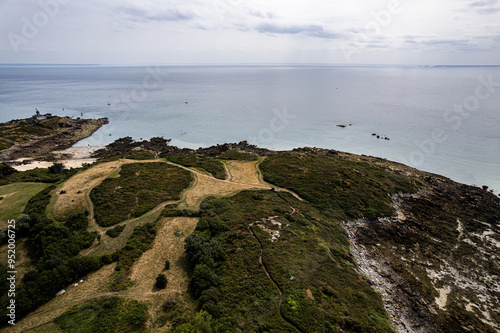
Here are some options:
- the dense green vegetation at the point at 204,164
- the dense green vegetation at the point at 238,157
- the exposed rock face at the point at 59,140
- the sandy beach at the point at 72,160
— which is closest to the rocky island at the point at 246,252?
the dense green vegetation at the point at 204,164

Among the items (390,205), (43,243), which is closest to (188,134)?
(43,243)

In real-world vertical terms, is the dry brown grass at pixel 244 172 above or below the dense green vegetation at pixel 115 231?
below

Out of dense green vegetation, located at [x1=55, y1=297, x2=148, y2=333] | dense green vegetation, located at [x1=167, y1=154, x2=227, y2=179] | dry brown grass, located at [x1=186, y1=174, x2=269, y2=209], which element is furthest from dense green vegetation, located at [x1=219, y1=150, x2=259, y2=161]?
dense green vegetation, located at [x1=55, y1=297, x2=148, y2=333]

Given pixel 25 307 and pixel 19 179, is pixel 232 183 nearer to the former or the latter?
pixel 25 307

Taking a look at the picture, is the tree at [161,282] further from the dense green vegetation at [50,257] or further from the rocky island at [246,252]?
the dense green vegetation at [50,257]

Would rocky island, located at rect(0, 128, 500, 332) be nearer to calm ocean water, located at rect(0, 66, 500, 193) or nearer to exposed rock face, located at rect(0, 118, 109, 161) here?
calm ocean water, located at rect(0, 66, 500, 193)

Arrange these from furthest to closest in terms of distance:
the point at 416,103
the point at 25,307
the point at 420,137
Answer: the point at 416,103, the point at 420,137, the point at 25,307

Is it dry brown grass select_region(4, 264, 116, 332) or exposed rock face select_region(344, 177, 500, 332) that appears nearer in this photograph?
dry brown grass select_region(4, 264, 116, 332)
